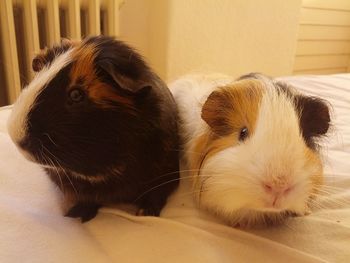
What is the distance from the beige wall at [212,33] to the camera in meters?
2.64

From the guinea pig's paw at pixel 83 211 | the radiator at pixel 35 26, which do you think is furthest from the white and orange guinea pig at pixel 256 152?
the radiator at pixel 35 26

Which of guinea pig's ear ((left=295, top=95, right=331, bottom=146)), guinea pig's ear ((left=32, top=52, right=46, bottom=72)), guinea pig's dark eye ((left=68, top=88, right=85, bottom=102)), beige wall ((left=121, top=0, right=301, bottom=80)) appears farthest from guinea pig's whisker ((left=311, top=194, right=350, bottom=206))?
beige wall ((left=121, top=0, right=301, bottom=80))

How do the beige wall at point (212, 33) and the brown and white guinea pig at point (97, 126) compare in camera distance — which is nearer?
the brown and white guinea pig at point (97, 126)

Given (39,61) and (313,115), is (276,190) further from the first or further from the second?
(39,61)

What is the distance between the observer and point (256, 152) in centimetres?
67

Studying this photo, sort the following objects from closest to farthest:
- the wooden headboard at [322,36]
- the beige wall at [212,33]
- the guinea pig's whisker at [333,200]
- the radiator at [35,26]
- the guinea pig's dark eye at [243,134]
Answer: the guinea pig's dark eye at [243,134], the guinea pig's whisker at [333,200], the radiator at [35,26], the beige wall at [212,33], the wooden headboard at [322,36]

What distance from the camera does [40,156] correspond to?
2.33 feet

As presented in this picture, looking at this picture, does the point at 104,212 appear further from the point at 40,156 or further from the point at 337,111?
the point at 337,111

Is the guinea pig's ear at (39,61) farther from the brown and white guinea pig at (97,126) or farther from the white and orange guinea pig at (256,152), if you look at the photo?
the white and orange guinea pig at (256,152)

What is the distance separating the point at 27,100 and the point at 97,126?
0.14 metres

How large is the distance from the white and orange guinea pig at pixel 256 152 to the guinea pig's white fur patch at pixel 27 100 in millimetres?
335

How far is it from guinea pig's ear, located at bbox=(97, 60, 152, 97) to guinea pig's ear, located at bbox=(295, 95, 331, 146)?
340mm

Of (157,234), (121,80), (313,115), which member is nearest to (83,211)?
(157,234)

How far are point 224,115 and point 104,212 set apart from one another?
352 mm
